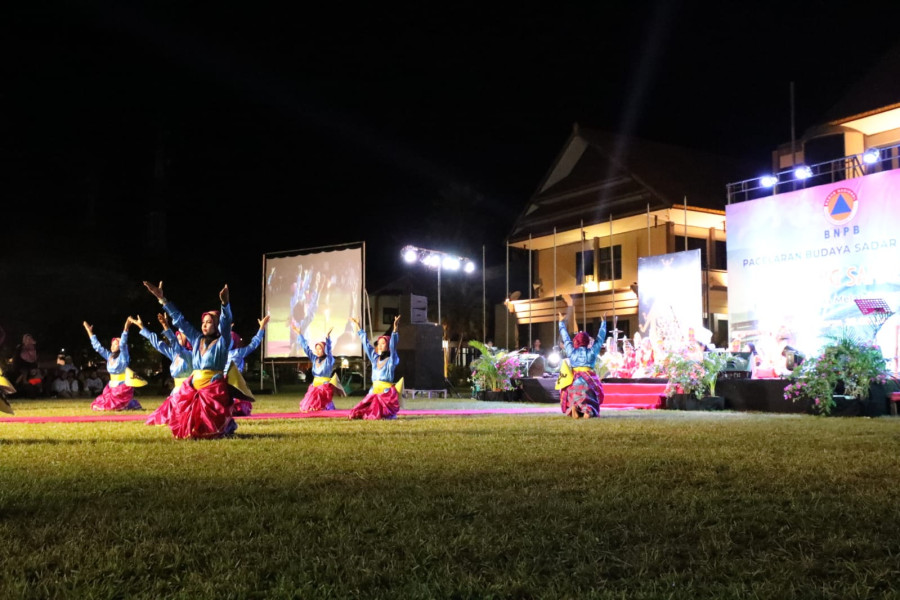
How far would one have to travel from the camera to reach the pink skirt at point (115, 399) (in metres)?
12.8

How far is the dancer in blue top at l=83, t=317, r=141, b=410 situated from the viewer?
12.8 m

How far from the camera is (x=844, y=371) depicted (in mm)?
Result: 11859

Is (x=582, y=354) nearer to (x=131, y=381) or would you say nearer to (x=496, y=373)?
(x=496, y=373)

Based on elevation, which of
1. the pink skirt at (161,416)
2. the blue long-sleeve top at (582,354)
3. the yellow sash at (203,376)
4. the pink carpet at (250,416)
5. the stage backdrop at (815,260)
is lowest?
the pink carpet at (250,416)

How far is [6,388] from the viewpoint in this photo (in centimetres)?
821

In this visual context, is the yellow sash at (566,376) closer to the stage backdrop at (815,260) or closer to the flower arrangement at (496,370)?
the stage backdrop at (815,260)

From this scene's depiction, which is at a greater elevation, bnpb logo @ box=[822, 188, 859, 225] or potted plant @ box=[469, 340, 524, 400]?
bnpb logo @ box=[822, 188, 859, 225]

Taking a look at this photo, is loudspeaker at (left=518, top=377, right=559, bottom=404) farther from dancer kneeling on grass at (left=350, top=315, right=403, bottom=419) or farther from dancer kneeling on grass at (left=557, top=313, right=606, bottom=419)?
dancer kneeling on grass at (left=350, top=315, right=403, bottom=419)

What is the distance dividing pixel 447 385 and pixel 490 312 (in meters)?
12.8

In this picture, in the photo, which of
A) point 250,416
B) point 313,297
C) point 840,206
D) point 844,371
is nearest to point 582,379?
point 844,371

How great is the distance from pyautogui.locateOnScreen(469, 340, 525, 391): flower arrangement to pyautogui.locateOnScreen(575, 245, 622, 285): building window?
23.5 ft

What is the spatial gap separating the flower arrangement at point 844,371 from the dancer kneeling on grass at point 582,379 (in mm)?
3334

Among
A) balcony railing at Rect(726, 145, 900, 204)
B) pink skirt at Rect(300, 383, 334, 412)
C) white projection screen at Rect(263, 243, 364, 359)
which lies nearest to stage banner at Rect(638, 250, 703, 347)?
balcony railing at Rect(726, 145, 900, 204)

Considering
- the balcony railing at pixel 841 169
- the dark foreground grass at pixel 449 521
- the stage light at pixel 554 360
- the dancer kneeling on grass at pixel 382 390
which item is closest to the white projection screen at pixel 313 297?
the stage light at pixel 554 360
